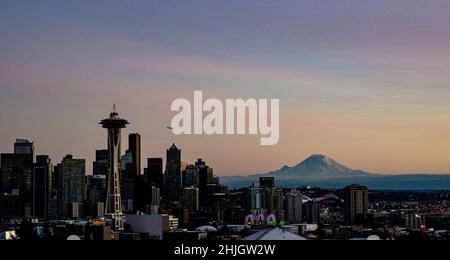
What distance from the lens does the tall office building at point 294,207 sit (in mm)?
9452

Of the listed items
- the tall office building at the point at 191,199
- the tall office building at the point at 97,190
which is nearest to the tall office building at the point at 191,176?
the tall office building at the point at 191,199

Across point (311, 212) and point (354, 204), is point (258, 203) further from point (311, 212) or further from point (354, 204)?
point (354, 204)

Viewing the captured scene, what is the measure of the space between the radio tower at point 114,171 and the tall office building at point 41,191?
74cm

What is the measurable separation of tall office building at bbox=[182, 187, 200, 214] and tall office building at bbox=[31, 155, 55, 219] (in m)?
1.62

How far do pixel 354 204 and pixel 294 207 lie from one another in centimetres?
136

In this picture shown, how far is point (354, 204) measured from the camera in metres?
11.6

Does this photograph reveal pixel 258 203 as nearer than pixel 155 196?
Yes

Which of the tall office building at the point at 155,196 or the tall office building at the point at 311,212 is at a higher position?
the tall office building at the point at 155,196

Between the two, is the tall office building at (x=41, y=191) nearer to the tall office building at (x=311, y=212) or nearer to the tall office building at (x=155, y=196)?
the tall office building at (x=155, y=196)

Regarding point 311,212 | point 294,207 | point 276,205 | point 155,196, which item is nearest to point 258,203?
point 276,205

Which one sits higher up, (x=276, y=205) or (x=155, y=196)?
(x=155, y=196)
